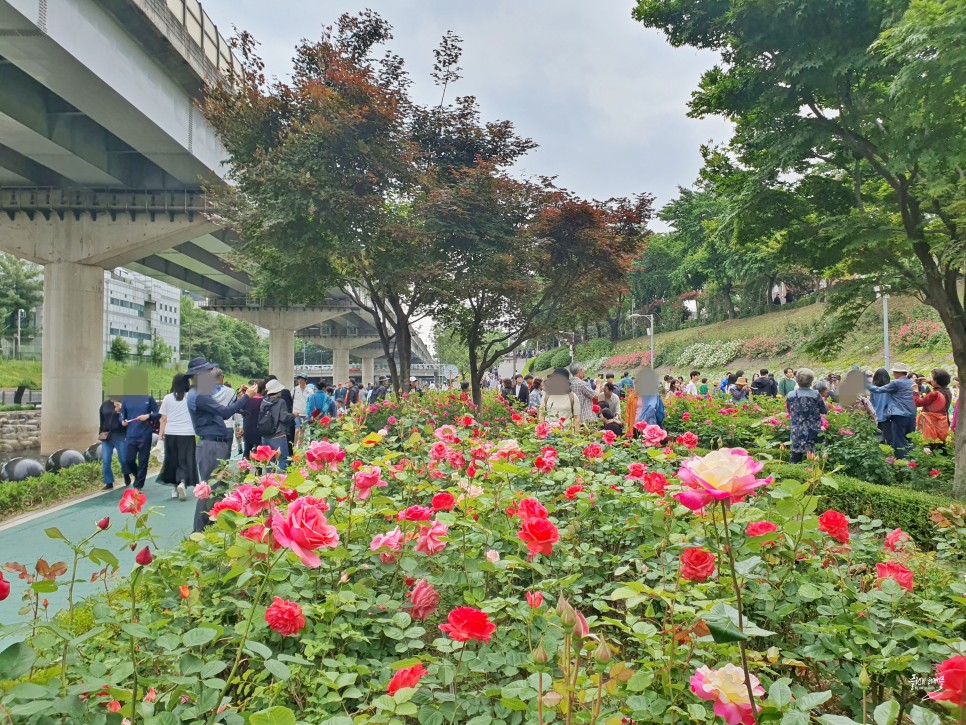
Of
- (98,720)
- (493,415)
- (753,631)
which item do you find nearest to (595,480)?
(753,631)

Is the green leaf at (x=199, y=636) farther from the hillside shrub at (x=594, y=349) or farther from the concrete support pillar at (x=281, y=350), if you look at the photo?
the hillside shrub at (x=594, y=349)

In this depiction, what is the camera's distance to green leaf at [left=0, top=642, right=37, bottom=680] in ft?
3.57

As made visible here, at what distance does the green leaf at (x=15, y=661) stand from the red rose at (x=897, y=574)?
2.28m

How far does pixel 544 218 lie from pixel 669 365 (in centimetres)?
3259

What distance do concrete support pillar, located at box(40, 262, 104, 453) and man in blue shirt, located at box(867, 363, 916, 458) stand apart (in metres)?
18.7

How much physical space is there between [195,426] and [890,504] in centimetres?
685

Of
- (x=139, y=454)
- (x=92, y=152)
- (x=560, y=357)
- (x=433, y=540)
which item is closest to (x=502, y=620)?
(x=433, y=540)

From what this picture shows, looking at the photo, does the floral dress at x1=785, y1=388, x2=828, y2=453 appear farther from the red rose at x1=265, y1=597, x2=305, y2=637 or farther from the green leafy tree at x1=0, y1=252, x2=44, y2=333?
the green leafy tree at x1=0, y1=252, x2=44, y2=333

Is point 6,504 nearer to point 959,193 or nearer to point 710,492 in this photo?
point 710,492

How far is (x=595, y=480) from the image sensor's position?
3174 mm

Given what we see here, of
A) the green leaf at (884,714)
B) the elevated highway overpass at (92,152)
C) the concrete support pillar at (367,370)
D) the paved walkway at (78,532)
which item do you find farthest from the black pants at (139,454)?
the concrete support pillar at (367,370)

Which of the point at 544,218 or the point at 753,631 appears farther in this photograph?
the point at 544,218

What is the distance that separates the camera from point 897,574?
6.35 feet

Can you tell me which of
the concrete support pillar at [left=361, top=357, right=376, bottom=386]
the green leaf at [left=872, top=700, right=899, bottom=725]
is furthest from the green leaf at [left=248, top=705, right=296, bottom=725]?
the concrete support pillar at [left=361, top=357, right=376, bottom=386]
